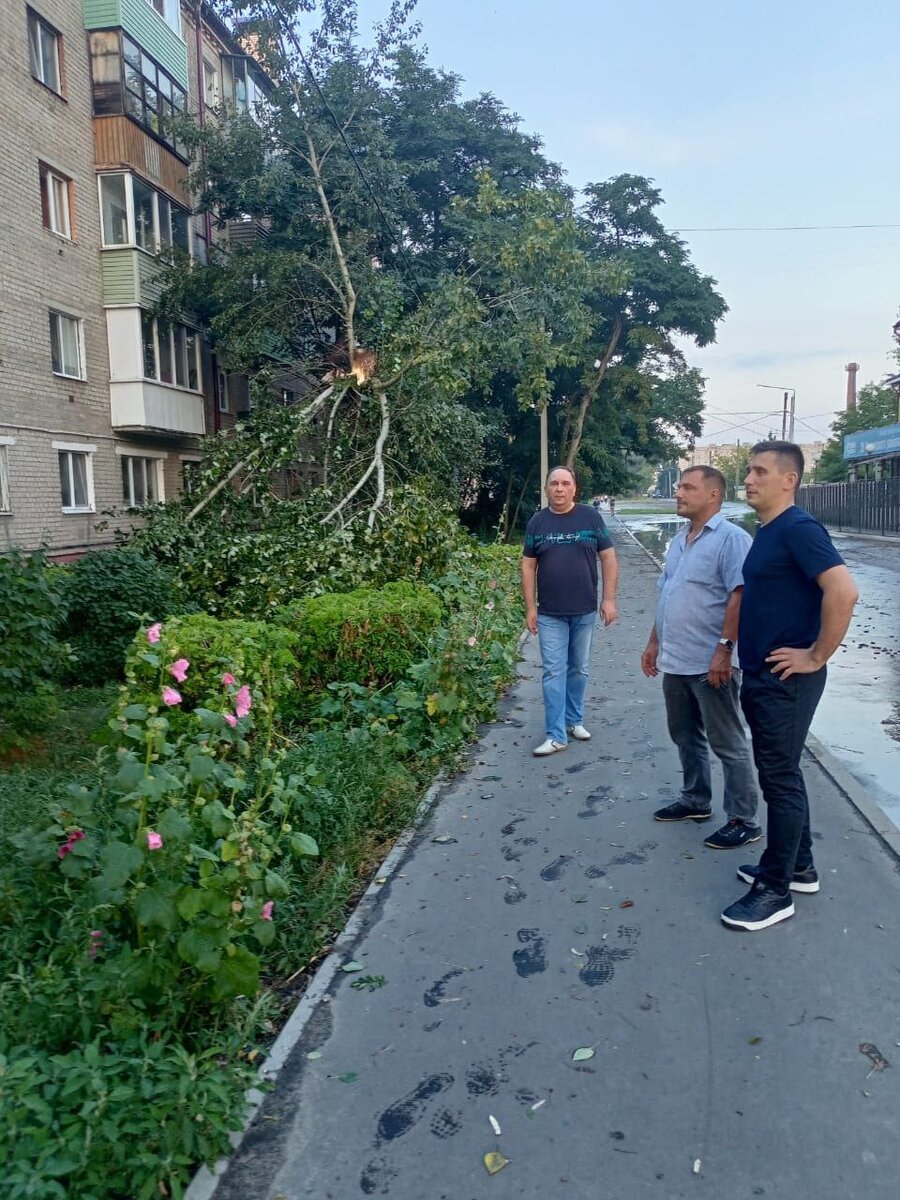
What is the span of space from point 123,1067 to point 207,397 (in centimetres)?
2167

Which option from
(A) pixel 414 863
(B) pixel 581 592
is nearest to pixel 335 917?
(A) pixel 414 863

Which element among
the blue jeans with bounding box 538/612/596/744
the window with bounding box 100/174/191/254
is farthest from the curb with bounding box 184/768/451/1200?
the window with bounding box 100/174/191/254

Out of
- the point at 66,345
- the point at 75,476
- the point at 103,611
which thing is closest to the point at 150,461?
the point at 75,476

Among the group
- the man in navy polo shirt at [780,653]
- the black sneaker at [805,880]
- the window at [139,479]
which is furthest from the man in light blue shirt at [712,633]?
the window at [139,479]

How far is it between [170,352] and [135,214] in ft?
9.33

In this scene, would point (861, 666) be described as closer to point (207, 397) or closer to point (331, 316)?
point (331, 316)

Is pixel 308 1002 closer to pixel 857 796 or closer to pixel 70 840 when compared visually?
pixel 70 840

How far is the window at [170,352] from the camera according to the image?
61.9 ft

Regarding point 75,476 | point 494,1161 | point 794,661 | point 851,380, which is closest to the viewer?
point 494,1161

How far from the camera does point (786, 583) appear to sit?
361 cm

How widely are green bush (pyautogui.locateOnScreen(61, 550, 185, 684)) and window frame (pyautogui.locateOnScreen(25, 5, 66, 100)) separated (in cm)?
1158

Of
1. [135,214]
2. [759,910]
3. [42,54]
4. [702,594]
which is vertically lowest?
[759,910]

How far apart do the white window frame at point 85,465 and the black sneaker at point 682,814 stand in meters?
14.4

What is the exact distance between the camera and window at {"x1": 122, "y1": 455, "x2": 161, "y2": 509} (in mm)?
19281
